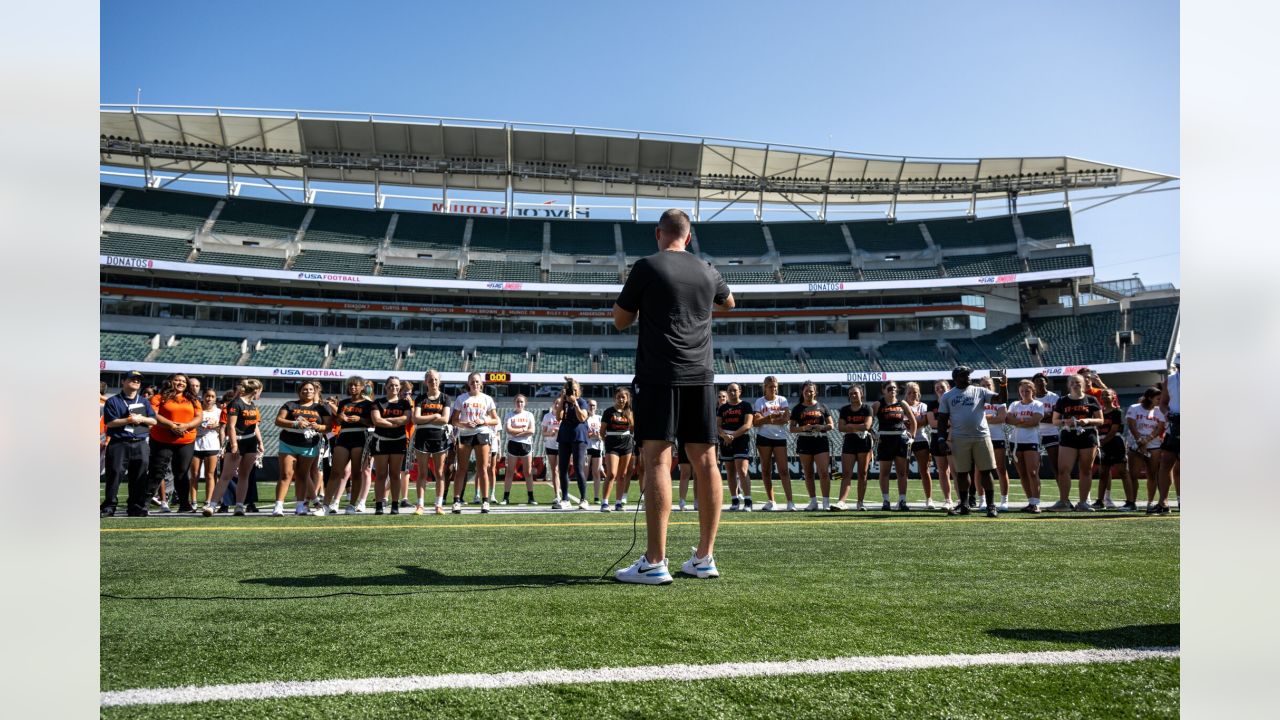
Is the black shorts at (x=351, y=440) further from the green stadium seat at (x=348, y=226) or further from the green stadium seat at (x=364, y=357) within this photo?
the green stadium seat at (x=348, y=226)

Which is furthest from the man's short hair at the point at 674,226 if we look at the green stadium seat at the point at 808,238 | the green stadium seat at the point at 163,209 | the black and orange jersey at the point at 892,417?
the green stadium seat at the point at 163,209

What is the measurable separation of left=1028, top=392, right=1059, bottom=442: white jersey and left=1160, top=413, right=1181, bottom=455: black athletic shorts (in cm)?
126

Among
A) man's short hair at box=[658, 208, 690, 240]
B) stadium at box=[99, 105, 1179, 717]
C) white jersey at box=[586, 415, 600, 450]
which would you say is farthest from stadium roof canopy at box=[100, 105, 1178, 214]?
man's short hair at box=[658, 208, 690, 240]

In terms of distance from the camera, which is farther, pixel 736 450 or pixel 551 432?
pixel 551 432

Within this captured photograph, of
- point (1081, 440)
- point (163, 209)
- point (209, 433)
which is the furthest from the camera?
point (163, 209)

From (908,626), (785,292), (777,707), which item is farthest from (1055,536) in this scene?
(785,292)

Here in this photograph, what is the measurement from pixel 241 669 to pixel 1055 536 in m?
6.32

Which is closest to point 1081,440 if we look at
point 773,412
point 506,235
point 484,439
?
point 773,412

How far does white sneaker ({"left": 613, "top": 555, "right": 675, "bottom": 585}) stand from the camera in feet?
12.9

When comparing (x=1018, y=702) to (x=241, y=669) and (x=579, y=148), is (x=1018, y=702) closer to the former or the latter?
(x=241, y=669)

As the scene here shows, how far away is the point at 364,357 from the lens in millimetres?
38000

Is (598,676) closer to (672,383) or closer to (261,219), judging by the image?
(672,383)

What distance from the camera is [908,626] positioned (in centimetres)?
290

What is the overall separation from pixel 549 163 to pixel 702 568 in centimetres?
3886
